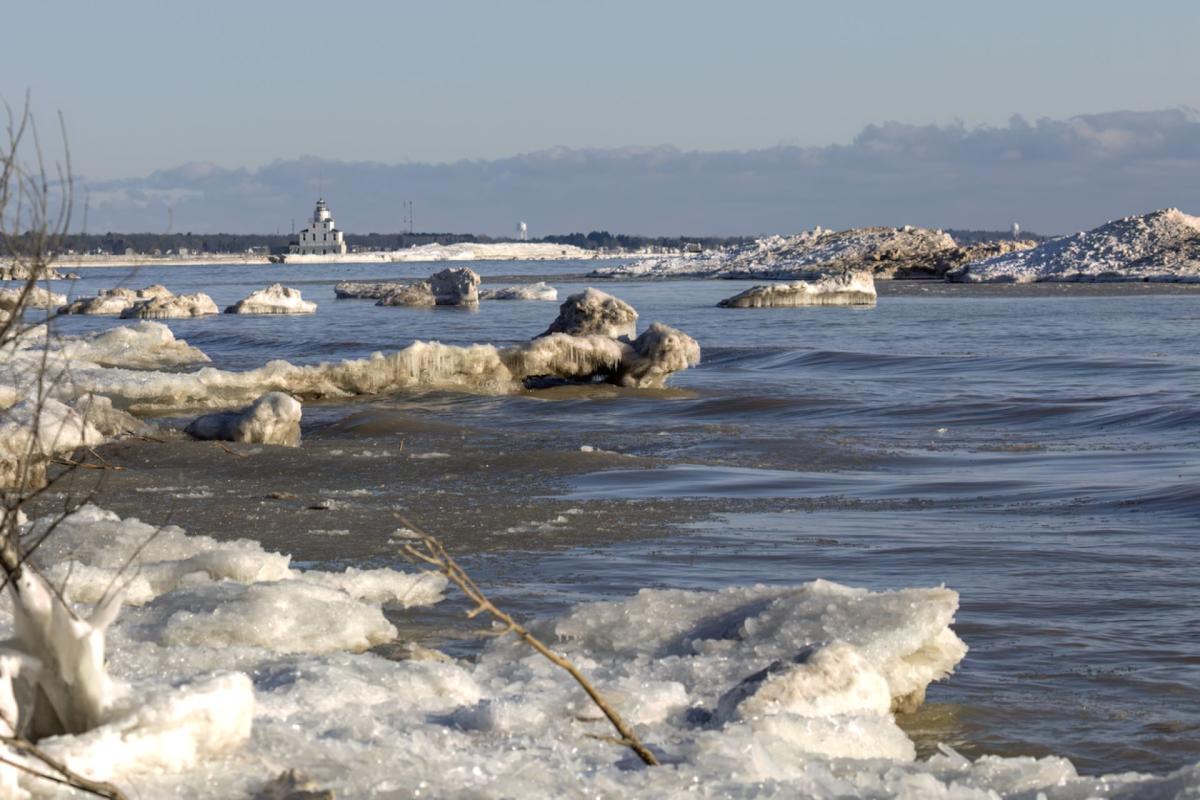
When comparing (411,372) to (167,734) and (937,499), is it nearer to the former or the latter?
(937,499)

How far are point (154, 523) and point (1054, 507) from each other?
18.8 ft

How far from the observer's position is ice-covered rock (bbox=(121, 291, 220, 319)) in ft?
146

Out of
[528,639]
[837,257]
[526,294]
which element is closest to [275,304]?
[526,294]

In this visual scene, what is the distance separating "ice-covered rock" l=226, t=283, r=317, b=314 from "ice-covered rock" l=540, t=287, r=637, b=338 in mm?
23909

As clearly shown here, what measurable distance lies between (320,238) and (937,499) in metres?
186

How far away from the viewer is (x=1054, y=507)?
10.3 metres

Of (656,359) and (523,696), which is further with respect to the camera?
(656,359)

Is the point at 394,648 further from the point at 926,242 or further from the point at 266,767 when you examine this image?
the point at 926,242

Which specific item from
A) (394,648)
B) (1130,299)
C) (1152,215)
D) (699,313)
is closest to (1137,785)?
(394,648)

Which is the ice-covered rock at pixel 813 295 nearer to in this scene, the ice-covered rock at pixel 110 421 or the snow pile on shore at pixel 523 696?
the ice-covered rock at pixel 110 421

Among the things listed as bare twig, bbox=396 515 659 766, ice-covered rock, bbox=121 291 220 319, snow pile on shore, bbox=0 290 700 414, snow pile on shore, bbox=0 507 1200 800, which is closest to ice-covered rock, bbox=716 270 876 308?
ice-covered rock, bbox=121 291 220 319

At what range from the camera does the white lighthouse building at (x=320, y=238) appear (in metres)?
190

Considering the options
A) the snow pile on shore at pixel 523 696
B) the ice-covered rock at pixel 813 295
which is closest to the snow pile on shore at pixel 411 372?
the snow pile on shore at pixel 523 696

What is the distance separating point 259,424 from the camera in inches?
529
